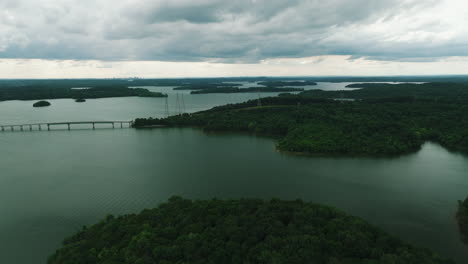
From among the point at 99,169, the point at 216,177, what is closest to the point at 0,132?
the point at 99,169

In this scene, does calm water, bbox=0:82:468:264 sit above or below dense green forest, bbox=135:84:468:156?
below

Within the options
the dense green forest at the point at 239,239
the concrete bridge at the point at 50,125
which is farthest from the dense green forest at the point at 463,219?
the concrete bridge at the point at 50,125

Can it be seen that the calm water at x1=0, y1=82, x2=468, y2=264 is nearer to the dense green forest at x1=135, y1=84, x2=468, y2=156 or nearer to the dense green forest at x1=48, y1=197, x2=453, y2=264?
the dense green forest at x1=135, y1=84, x2=468, y2=156

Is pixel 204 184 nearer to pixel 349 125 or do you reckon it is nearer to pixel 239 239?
pixel 239 239

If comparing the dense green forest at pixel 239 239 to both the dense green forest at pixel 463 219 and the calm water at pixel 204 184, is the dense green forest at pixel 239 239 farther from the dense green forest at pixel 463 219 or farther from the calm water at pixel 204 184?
the dense green forest at pixel 463 219

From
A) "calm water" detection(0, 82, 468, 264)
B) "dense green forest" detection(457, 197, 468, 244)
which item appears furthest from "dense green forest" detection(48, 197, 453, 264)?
"dense green forest" detection(457, 197, 468, 244)

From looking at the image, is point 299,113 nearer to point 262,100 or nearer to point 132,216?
point 262,100

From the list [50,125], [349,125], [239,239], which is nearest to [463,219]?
[239,239]
